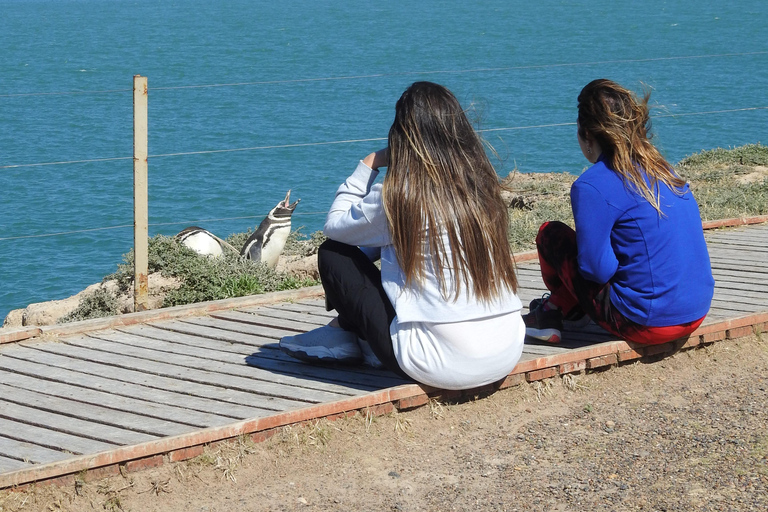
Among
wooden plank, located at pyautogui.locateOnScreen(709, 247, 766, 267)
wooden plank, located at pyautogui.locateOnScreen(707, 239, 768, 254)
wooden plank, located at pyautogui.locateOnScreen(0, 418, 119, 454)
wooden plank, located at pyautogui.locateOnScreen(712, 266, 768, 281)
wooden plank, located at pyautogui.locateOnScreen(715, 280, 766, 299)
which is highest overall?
wooden plank, located at pyautogui.locateOnScreen(707, 239, 768, 254)

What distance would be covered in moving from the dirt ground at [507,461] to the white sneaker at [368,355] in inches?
12.5

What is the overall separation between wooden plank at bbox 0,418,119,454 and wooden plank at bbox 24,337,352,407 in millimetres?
674

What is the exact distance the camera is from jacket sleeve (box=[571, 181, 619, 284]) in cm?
383

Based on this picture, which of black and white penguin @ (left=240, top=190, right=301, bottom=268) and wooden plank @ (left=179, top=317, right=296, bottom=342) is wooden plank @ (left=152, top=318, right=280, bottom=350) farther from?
black and white penguin @ (left=240, top=190, right=301, bottom=268)

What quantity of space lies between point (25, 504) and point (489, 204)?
1962 millimetres

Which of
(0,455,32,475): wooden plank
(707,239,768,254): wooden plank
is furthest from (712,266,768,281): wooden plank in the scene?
(0,455,32,475): wooden plank

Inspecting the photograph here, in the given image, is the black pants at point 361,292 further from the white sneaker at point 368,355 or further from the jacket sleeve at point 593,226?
the jacket sleeve at point 593,226

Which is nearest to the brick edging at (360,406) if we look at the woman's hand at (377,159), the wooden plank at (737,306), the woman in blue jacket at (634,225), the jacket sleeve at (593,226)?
the wooden plank at (737,306)

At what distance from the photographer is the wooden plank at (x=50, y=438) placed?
3402 millimetres

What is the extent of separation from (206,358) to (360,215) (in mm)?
1271

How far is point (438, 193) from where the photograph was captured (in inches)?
138

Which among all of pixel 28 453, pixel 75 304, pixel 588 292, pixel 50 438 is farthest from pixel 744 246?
pixel 75 304

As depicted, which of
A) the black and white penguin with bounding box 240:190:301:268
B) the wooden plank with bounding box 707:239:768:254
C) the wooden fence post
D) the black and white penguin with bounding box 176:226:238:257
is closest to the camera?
the wooden fence post

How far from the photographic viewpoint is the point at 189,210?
731 inches
